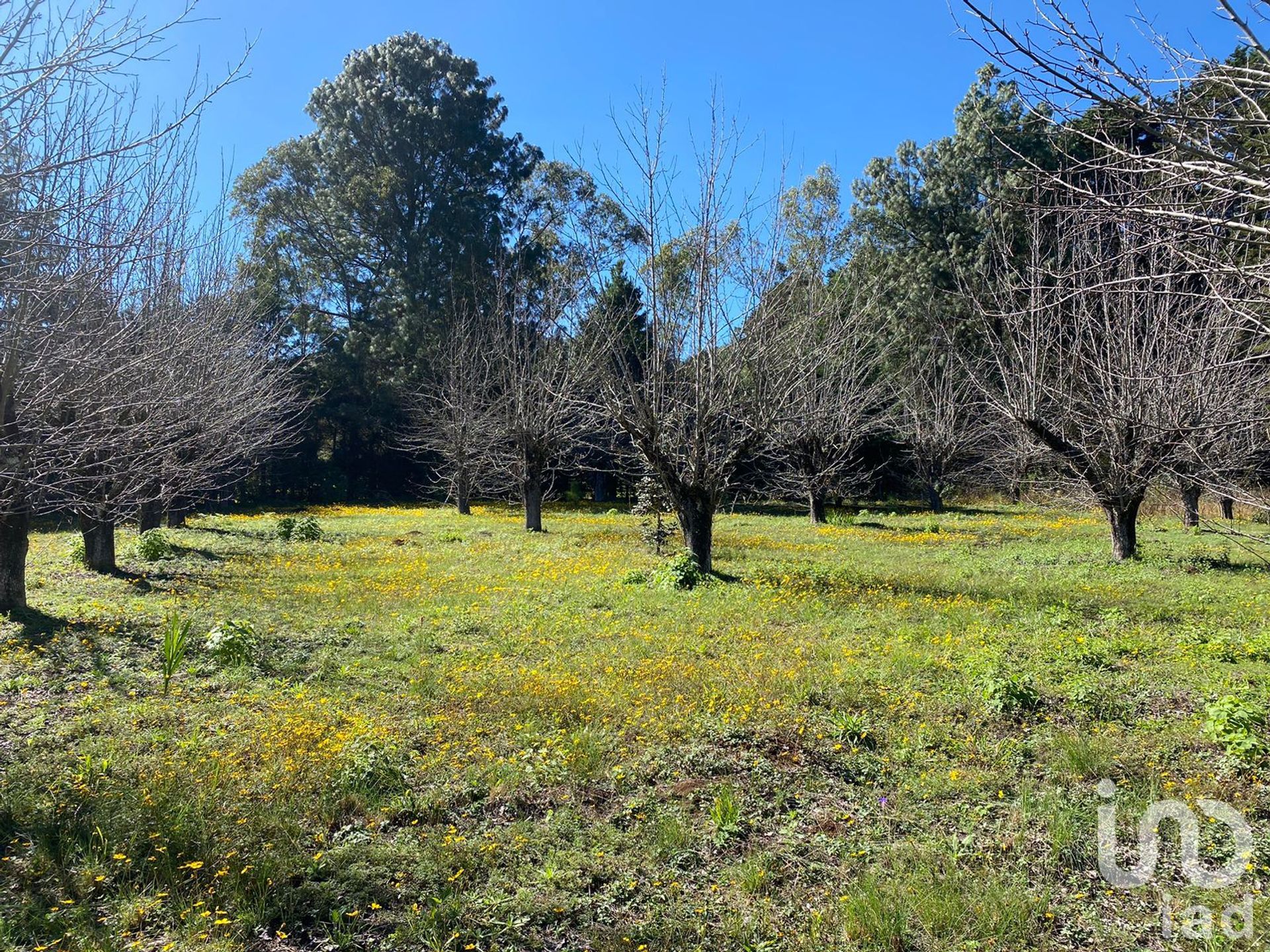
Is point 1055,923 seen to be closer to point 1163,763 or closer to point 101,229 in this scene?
point 1163,763

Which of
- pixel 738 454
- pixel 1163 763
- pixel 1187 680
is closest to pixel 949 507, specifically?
pixel 738 454

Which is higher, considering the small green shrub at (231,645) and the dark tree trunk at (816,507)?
the dark tree trunk at (816,507)

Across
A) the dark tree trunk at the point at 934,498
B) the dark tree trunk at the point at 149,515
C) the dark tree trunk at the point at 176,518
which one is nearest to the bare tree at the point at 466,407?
the dark tree trunk at the point at 176,518

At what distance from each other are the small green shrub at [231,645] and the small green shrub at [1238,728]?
24.6 feet

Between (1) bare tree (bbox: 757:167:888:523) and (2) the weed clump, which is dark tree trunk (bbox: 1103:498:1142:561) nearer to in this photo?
(1) bare tree (bbox: 757:167:888:523)

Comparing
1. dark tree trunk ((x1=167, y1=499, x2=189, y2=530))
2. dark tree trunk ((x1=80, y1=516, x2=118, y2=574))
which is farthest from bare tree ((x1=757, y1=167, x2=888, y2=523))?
dark tree trunk ((x1=167, y1=499, x2=189, y2=530))

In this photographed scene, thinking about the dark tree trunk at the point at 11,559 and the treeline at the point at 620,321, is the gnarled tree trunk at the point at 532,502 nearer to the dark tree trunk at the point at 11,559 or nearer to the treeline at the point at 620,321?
the treeline at the point at 620,321

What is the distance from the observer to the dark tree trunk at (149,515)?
15500 mm

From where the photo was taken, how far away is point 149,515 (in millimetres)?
15766

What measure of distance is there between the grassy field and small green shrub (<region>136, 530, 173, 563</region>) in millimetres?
2574

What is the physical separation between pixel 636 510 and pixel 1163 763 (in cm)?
1115

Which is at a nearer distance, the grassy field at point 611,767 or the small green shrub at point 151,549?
the grassy field at point 611,767

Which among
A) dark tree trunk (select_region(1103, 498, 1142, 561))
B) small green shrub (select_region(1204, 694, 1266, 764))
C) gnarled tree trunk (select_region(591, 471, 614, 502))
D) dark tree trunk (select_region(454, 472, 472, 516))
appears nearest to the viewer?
small green shrub (select_region(1204, 694, 1266, 764))

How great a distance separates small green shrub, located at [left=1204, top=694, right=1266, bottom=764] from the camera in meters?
4.66
